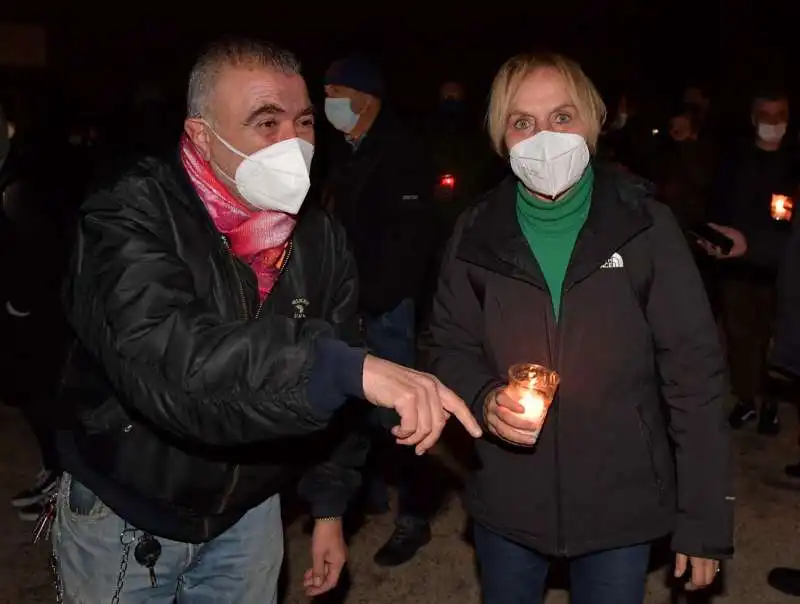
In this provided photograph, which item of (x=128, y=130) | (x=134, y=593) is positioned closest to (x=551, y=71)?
(x=134, y=593)

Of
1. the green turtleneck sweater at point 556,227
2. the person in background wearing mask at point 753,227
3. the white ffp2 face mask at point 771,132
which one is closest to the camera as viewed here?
the green turtleneck sweater at point 556,227

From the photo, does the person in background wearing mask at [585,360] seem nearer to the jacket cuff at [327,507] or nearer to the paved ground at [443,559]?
the jacket cuff at [327,507]

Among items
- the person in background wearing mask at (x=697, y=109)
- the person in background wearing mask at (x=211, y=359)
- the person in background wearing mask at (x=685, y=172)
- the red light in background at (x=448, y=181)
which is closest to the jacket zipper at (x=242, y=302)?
the person in background wearing mask at (x=211, y=359)

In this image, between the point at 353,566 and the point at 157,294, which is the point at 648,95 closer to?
the point at 353,566

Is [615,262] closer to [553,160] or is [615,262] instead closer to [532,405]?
[553,160]

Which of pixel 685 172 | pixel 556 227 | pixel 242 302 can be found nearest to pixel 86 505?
pixel 242 302

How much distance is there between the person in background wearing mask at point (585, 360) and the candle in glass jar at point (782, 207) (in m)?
3.25

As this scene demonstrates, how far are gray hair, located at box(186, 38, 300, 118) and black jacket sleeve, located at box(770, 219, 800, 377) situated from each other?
7.35 feet

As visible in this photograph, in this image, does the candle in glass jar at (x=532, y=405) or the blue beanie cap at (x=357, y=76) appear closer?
the candle in glass jar at (x=532, y=405)

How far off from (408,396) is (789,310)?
2.35 m

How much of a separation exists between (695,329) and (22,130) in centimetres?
391

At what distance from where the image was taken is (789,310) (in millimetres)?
3588

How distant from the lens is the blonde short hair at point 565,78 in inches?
109

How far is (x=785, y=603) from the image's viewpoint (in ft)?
14.0
